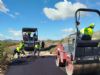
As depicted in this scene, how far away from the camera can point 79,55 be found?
13883 millimetres

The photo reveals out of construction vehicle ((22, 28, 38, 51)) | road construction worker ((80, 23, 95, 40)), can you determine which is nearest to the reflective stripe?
road construction worker ((80, 23, 95, 40))

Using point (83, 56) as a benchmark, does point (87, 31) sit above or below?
above

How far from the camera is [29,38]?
34.0 metres

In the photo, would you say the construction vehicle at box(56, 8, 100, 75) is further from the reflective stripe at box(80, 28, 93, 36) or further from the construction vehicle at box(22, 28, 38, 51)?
the construction vehicle at box(22, 28, 38, 51)

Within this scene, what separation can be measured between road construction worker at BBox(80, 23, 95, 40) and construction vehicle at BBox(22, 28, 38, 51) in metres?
18.5

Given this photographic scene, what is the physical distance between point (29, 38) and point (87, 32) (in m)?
20.1

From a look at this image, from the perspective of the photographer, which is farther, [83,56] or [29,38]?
[29,38]

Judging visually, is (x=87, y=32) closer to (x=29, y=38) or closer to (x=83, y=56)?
(x=83, y=56)

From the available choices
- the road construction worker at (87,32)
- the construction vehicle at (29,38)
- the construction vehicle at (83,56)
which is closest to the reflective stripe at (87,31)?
the road construction worker at (87,32)

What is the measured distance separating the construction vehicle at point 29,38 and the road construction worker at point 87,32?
60.7 ft

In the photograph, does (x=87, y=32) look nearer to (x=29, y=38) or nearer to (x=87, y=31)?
(x=87, y=31)

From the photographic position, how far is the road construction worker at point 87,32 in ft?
46.5

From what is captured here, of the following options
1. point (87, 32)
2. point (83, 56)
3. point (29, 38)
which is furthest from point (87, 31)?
point (29, 38)

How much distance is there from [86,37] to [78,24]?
0.77 metres
